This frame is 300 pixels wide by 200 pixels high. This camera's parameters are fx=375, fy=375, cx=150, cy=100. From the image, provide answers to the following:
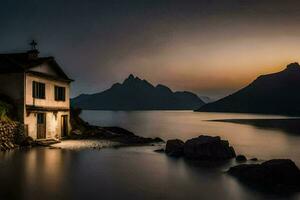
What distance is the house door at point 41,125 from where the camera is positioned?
133ft

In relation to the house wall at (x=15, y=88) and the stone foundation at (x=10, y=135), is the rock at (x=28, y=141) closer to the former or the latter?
the stone foundation at (x=10, y=135)

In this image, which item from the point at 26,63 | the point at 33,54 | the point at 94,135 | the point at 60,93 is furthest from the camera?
the point at 94,135

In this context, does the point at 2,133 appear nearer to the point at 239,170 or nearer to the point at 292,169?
the point at 239,170

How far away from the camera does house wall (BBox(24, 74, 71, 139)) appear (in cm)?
3875

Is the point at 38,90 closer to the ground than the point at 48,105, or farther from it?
farther from it

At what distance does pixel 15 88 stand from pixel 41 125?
517 cm

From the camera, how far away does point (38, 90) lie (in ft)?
133

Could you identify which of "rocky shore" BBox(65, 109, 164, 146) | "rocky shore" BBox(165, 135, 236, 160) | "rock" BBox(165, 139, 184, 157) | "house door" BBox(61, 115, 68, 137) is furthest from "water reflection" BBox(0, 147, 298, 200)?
"rocky shore" BBox(65, 109, 164, 146)

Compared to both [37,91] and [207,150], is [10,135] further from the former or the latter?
[207,150]

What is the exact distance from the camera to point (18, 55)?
151 feet

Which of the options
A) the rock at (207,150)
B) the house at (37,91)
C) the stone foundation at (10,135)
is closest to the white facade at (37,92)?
the house at (37,91)

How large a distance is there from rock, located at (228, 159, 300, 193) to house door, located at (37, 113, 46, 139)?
2402 cm

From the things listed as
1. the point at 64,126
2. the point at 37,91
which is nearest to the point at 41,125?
the point at 37,91

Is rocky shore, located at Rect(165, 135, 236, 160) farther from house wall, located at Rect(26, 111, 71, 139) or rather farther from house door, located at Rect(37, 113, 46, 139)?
house wall, located at Rect(26, 111, 71, 139)
